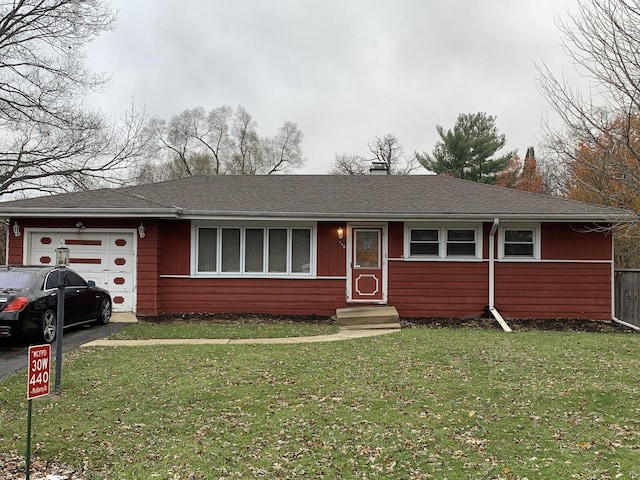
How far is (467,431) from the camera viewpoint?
14.9 feet

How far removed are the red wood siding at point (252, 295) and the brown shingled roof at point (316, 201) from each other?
1.83 metres

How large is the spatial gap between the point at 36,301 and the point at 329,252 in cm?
662

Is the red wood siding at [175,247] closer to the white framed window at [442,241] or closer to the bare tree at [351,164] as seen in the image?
the white framed window at [442,241]

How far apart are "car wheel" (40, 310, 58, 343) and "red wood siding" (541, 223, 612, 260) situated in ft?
35.7

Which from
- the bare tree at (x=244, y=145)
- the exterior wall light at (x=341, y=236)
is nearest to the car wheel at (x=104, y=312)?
the exterior wall light at (x=341, y=236)

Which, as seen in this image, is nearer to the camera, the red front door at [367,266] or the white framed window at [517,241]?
the white framed window at [517,241]

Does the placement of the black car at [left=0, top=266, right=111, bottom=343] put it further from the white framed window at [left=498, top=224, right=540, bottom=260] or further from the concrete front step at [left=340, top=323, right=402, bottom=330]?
the white framed window at [left=498, top=224, right=540, bottom=260]

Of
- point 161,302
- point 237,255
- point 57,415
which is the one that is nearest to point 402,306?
point 237,255

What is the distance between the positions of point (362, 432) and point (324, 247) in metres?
8.20

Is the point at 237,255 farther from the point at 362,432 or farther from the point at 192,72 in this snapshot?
the point at 192,72

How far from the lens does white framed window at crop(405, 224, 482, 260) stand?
1250cm

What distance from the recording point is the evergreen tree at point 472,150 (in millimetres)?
34438

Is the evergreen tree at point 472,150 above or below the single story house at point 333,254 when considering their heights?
above

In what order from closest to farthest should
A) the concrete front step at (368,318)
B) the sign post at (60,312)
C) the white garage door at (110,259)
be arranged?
the sign post at (60,312) < the concrete front step at (368,318) < the white garage door at (110,259)
